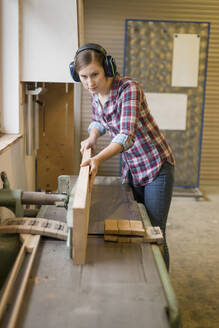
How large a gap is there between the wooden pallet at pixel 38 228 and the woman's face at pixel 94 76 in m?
0.74

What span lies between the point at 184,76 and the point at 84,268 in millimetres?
3770

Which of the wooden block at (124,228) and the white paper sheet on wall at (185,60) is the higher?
the white paper sheet on wall at (185,60)

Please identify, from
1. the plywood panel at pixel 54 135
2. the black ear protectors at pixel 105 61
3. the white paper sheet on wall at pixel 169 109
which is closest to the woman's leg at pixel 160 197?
the black ear protectors at pixel 105 61

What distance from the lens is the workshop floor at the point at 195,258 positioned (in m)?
2.43

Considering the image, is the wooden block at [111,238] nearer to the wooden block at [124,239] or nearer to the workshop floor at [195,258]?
the wooden block at [124,239]

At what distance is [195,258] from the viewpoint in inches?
125

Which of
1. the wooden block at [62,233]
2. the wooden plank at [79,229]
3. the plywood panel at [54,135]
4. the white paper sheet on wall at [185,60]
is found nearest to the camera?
the wooden plank at [79,229]

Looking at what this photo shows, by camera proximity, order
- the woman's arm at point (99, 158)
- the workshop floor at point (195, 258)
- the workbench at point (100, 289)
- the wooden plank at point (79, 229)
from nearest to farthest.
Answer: the workbench at point (100, 289), the wooden plank at point (79, 229), the woman's arm at point (99, 158), the workshop floor at point (195, 258)

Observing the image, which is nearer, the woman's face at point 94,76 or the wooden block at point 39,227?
the wooden block at point 39,227

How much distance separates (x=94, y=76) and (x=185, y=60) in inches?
120

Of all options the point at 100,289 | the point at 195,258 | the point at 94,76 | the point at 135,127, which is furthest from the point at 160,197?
the point at 195,258

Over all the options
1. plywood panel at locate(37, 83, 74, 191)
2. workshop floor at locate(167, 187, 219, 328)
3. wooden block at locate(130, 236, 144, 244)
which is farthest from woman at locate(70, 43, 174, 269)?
plywood panel at locate(37, 83, 74, 191)

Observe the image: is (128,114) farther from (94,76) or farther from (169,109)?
(169,109)

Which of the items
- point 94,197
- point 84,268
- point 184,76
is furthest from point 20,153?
point 184,76
